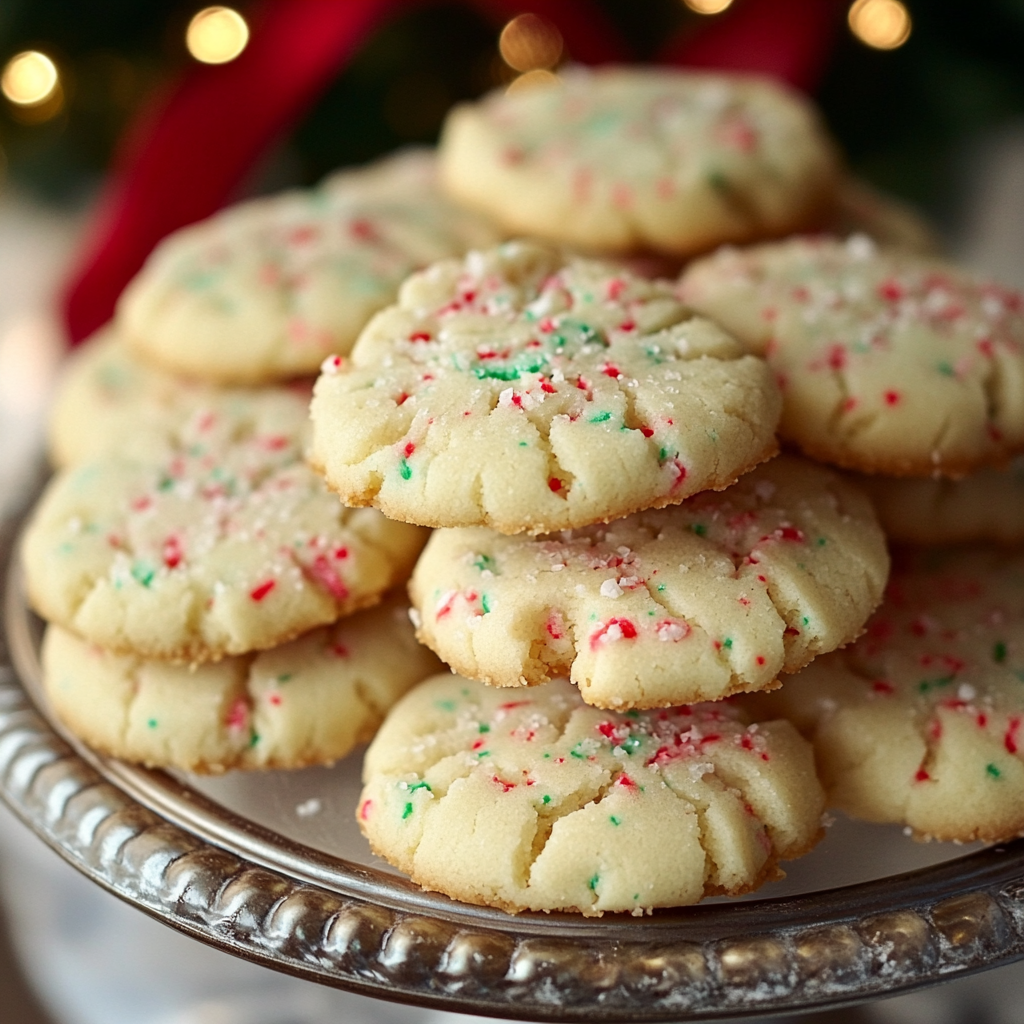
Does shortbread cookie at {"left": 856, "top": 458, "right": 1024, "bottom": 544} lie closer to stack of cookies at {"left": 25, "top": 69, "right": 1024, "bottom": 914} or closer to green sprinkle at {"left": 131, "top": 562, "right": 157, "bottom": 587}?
stack of cookies at {"left": 25, "top": 69, "right": 1024, "bottom": 914}

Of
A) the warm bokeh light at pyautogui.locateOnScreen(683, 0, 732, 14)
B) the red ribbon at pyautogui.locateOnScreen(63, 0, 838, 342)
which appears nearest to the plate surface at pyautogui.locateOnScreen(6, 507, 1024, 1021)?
the red ribbon at pyautogui.locateOnScreen(63, 0, 838, 342)

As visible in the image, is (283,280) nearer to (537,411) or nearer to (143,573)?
(143,573)

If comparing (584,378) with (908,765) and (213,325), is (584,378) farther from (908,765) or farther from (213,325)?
(213,325)

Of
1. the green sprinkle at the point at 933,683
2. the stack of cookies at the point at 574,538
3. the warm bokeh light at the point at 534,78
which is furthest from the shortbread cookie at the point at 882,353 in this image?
the warm bokeh light at the point at 534,78

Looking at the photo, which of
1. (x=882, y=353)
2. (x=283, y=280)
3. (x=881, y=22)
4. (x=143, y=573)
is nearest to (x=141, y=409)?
(x=283, y=280)

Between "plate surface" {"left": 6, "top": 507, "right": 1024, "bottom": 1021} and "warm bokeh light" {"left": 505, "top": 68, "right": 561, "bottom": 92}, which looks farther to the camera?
"warm bokeh light" {"left": 505, "top": 68, "right": 561, "bottom": 92}

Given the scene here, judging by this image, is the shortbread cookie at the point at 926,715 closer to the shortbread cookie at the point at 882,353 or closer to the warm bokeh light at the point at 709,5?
the shortbread cookie at the point at 882,353

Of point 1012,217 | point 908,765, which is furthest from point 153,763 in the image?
point 1012,217
